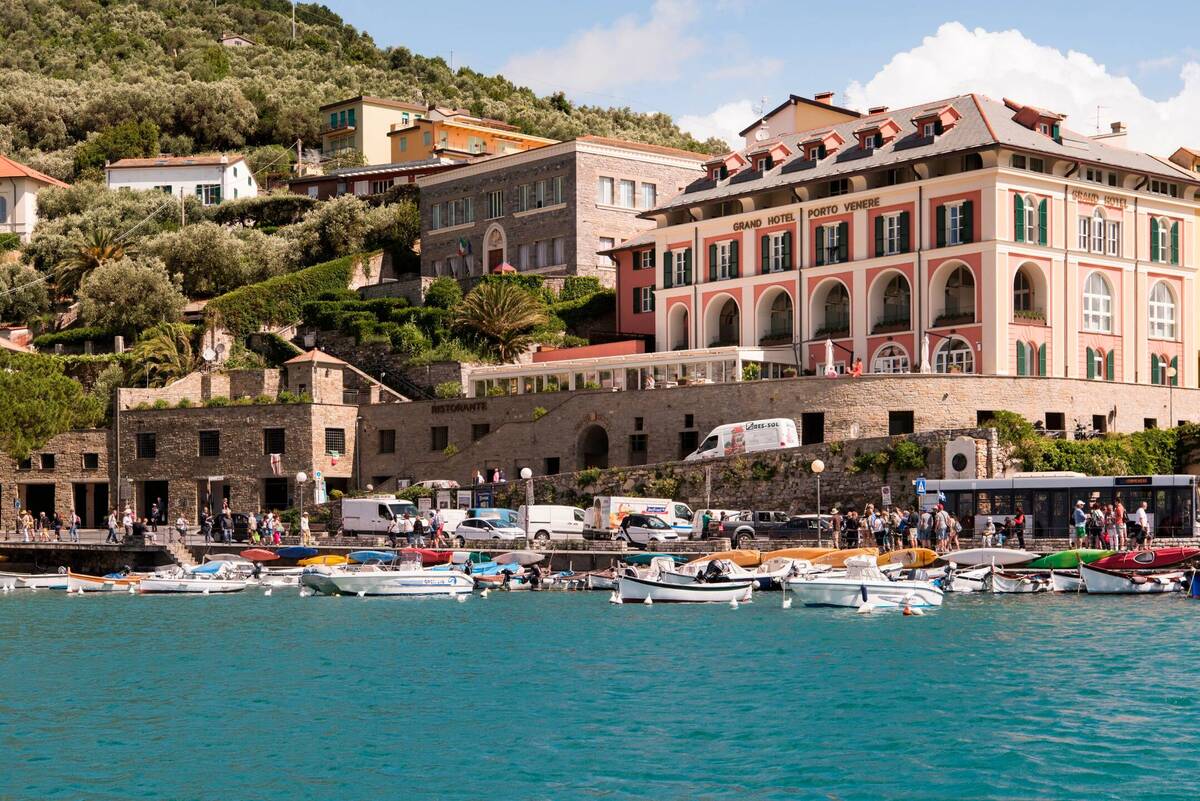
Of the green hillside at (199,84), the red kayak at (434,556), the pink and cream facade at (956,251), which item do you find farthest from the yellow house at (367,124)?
the red kayak at (434,556)

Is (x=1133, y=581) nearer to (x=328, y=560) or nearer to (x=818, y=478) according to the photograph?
(x=818, y=478)

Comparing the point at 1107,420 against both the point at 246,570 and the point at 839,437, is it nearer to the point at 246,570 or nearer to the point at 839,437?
the point at 839,437

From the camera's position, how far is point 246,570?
2254 inches

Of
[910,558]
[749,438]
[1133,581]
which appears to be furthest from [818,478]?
[1133,581]

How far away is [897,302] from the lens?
220ft

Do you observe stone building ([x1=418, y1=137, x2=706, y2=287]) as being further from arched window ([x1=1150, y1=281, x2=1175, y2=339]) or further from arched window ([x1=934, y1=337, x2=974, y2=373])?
arched window ([x1=1150, y1=281, x2=1175, y2=339])

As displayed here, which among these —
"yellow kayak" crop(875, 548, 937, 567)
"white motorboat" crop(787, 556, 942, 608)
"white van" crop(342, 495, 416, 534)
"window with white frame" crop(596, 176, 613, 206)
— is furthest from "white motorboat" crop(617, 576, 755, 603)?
"window with white frame" crop(596, 176, 613, 206)

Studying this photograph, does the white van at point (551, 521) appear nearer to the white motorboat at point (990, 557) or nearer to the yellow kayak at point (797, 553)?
the yellow kayak at point (797, 553)

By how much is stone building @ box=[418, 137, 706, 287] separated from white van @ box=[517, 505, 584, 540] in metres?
25.6

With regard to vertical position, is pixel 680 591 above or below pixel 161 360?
below

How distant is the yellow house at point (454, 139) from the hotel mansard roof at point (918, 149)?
147 ft

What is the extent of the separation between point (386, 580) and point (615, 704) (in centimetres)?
2266

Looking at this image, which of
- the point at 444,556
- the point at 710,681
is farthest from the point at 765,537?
the point at 710,681

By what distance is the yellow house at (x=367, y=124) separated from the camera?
130m
